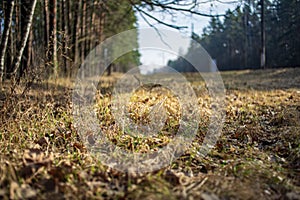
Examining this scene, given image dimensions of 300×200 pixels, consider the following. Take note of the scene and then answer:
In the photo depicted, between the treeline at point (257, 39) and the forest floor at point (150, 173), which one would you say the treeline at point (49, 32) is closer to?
the forest floor at point (150, 173)

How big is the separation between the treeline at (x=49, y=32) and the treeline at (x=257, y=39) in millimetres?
3871

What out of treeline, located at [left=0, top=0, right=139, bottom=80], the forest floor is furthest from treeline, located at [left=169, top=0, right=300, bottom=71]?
the forest floor

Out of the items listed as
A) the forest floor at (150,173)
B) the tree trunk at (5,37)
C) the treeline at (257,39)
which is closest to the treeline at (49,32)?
the tree trunk at (5,37)

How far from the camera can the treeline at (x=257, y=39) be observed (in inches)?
1101

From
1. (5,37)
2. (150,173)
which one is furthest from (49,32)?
(150,173)

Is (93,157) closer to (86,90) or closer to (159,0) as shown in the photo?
(86,90)

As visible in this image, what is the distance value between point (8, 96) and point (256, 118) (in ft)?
11.2

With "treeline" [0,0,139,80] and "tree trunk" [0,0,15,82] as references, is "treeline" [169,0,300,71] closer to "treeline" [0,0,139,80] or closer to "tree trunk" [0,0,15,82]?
"treeline" [0,0,139,80]

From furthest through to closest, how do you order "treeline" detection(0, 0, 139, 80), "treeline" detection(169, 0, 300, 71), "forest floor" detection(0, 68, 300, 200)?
1. "treeline" detection(169, 0, 300, 71)
2. "treeline" detection(0, 0, 139, 80)
3. "forest floor" detection(0, 68, 300, 200)

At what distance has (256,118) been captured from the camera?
4.64m

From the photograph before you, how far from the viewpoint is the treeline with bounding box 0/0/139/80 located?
4941 millimetres

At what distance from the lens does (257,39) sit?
147 ft

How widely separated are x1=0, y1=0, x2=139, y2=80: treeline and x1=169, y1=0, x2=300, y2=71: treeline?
3871mm

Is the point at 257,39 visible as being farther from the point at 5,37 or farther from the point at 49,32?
the point at 5,37
